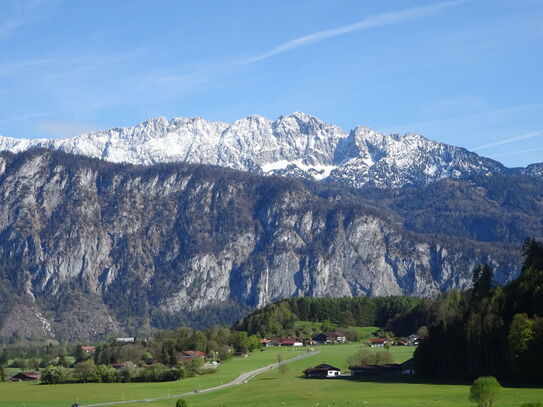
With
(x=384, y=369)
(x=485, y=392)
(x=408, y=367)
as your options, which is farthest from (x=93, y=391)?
(x=485, y=392)

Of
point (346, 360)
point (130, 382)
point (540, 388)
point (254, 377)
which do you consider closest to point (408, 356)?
point (346, 360)

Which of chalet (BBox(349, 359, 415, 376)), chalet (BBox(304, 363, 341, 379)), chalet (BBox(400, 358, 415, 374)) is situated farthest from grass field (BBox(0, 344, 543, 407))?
chalet (BBox(400, 358, 415, 374))

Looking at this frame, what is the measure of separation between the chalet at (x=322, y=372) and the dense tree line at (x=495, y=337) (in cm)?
1864

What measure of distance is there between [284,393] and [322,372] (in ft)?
111

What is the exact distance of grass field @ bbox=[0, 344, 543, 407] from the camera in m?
126

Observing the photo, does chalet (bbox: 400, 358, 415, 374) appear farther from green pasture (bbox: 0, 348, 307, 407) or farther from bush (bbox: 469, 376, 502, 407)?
bush (bbox: 469, 376, 502, 407)

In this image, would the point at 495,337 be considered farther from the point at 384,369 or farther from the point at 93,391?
the point at 93,391

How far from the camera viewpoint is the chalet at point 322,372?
178500 millimetres

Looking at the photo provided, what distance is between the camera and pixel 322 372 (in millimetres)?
179625

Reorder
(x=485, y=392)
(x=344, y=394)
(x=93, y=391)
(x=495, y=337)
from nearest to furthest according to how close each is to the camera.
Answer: (x=485, y=392) → (x=344, y=394) → (x=495, y=337) → (x=93, y=391)

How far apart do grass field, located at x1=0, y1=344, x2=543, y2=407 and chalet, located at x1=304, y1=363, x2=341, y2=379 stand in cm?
218

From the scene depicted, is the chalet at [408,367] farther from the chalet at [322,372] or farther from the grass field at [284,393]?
the chalet at [322,372]

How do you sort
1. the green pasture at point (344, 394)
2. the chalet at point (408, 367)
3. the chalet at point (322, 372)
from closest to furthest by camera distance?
the green pasture at point (344, 394) < the chalet at point (408, 367) < the chalet at point (322, 372)

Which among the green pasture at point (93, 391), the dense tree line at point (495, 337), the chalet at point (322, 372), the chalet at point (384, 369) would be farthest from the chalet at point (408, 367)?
the green pasture at point (93, 391)
